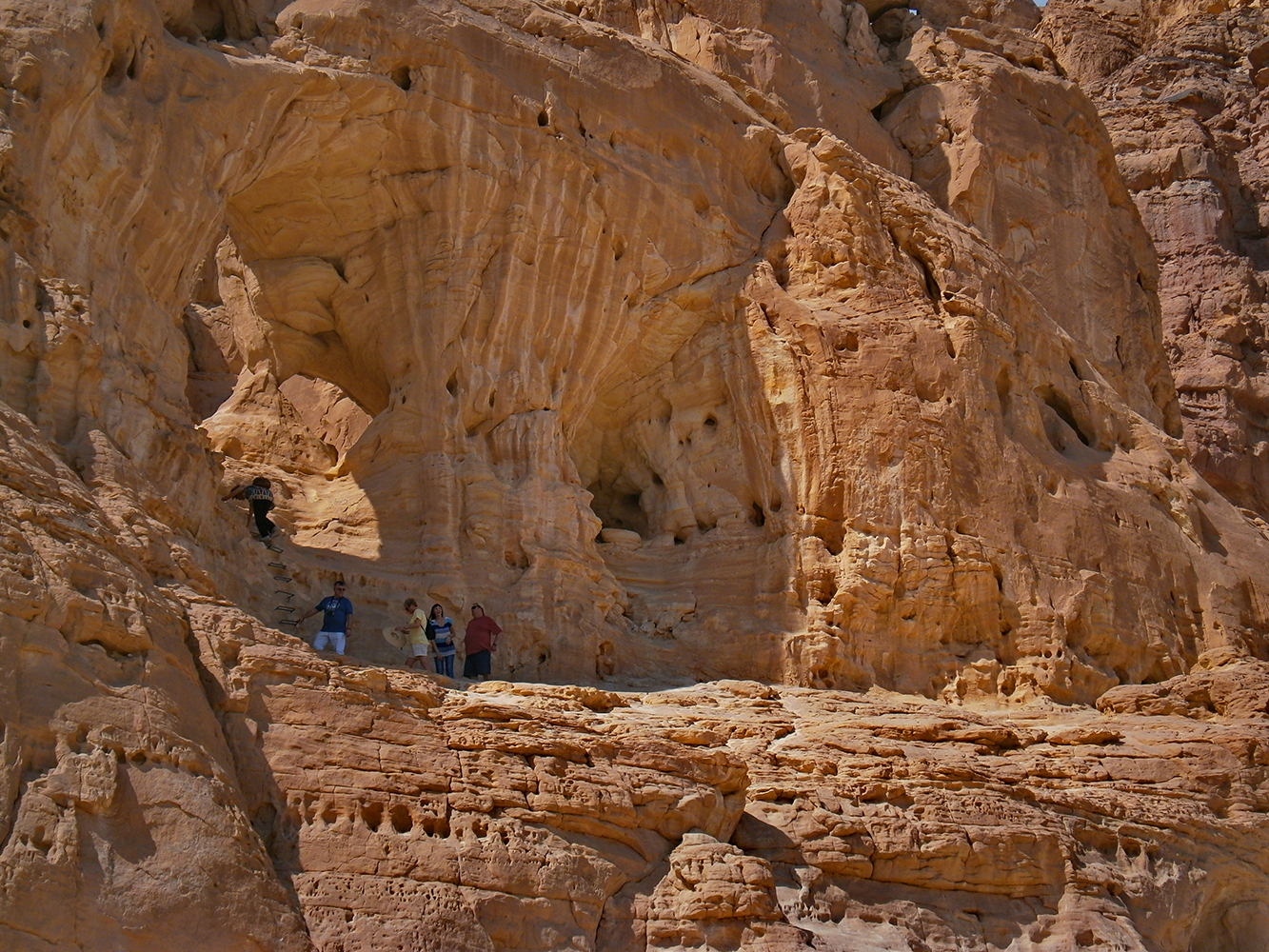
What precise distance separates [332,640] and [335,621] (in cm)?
19

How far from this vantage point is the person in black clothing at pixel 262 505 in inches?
650

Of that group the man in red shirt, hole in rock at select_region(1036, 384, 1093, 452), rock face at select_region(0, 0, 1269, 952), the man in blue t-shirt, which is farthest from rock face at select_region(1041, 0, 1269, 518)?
the man in blue t-shirt

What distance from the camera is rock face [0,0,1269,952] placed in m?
10.2

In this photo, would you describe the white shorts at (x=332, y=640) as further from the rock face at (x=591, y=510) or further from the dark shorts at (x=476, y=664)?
the dark shorts at (x=476, y=664)

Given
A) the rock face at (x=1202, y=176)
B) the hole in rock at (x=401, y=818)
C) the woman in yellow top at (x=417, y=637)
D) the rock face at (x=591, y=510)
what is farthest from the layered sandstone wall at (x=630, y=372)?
the rock face at (x=1202, y=176)

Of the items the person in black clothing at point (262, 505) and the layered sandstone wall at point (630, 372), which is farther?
the person in black clothing at point (262, 505)

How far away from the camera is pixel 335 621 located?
544 inches

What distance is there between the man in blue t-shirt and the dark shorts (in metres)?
1.49

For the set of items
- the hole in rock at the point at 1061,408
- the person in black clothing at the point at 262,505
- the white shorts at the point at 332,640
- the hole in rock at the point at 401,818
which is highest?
the hole in rock at the point at 1061,408

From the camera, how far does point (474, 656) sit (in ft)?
49.1

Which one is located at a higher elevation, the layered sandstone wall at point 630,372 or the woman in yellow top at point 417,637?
the layered sandstone wall at point 630,372

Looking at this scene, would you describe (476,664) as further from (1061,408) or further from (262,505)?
(1061,408)

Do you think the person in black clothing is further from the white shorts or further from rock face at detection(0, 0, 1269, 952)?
the white shorts

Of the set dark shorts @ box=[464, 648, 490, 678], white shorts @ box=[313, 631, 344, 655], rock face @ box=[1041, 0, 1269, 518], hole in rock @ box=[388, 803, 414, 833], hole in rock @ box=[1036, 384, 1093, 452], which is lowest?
hole in rock @ box=[388, 803, 414, 833]
